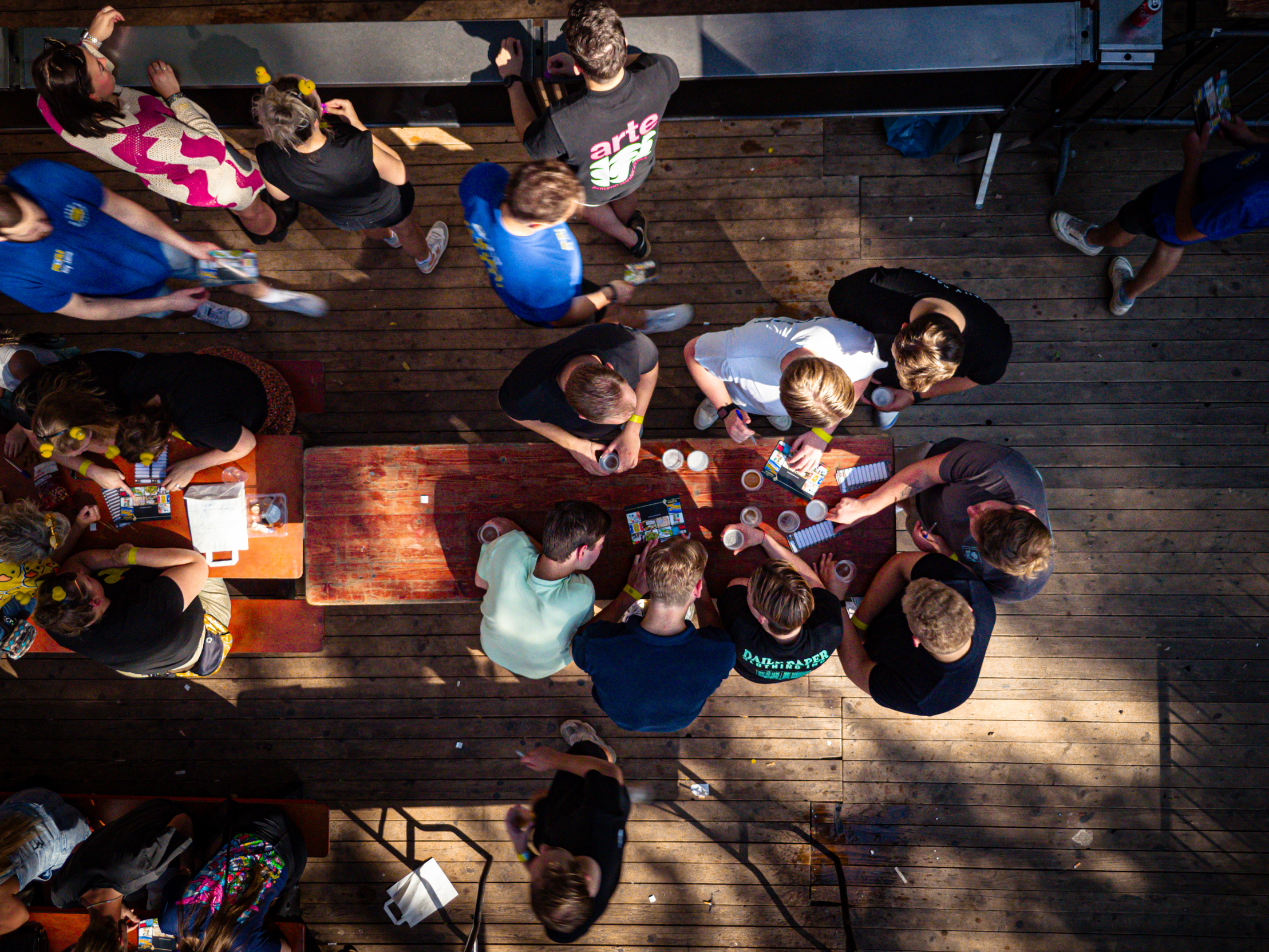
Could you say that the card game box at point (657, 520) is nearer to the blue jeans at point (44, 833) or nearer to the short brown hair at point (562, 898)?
the short brown hair at point (562, 898)

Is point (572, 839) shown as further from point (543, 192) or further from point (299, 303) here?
point (299, 303)

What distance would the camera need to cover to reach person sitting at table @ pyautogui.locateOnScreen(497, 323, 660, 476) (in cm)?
302

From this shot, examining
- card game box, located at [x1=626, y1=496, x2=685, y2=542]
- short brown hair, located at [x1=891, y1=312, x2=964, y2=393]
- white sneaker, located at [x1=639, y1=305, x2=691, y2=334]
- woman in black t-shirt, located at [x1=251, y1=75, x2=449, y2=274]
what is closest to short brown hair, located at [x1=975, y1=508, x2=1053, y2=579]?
short brown hair, located at [x1=891, y1=312, x2=964, y2=393]

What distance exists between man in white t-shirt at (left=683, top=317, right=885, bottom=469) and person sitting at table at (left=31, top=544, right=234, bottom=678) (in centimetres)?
302

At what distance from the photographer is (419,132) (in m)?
4.71

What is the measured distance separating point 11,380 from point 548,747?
3.85m

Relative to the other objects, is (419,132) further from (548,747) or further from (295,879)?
(295,879)

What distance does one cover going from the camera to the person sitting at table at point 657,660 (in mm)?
3205

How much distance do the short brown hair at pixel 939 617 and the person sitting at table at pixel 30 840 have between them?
4.94 meters

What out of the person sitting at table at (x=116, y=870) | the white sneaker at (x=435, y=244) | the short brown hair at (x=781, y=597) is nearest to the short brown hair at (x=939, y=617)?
the short brown hair at (x=781, y=597)

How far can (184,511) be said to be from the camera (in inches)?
143

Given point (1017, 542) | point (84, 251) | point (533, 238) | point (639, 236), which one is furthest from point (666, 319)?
point (84, 251)

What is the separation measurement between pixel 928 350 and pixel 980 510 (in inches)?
33.2

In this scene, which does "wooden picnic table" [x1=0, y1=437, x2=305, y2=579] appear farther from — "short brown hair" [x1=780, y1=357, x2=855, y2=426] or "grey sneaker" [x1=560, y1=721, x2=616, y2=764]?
"short brown hair" [x1=780, y1=357, x2=855, y2=426]
